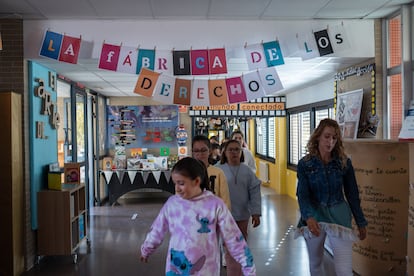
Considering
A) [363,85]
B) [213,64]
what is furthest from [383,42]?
[213,64]

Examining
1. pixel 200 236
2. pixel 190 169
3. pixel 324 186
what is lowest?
pixel 200 236

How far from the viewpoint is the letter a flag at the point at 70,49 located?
416 centimetres

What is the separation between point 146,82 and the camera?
426 centimetres

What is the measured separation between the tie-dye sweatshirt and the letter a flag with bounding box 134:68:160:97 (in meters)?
2.28

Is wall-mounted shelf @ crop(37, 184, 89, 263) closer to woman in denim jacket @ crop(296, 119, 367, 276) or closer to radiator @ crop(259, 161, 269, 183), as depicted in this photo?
woman in denim jacket @ crop(296, 119, 367, 276)

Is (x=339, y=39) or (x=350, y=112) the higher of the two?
(x=339, y=39)

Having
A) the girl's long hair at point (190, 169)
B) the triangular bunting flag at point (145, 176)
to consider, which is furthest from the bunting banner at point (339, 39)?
the triangular bunting flag at point (145, 176)

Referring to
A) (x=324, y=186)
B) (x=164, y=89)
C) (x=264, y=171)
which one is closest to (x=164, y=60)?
(x=164, y=89)

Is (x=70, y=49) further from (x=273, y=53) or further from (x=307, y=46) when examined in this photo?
(x=307, y=46)

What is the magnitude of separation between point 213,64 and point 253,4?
28.1 inches

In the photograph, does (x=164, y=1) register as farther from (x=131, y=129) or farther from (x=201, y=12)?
(x=131, y=129)

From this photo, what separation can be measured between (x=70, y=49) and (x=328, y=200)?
2949mm

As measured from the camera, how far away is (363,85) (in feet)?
15.3

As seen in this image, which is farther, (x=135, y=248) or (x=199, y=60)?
(x=135, y=248)
